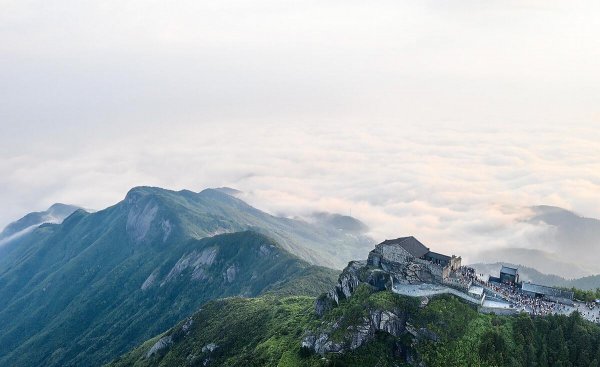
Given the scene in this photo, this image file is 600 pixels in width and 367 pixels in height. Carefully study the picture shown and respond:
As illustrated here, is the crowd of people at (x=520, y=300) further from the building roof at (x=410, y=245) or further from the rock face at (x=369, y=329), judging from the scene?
the rock face at (x=369, y=329)

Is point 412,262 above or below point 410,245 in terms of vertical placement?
below

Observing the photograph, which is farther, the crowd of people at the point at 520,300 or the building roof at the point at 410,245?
the building roof at the point at 410,245

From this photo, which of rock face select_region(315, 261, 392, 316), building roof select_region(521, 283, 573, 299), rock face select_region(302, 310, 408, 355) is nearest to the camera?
rock face select_region(302, 310, 408, 355)

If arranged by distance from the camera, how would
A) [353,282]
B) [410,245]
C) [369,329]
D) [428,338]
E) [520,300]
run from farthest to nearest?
[410,245], [353,282], [520,300], [369,329], [428,338]

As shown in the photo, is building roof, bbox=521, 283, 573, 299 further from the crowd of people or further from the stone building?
the stone building

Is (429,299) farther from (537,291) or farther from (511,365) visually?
(537,291)

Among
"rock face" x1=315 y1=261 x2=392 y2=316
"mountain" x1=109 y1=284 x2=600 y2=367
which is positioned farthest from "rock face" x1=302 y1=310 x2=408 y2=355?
"rock face" x1=315 y1=261 x2=392 y2=316

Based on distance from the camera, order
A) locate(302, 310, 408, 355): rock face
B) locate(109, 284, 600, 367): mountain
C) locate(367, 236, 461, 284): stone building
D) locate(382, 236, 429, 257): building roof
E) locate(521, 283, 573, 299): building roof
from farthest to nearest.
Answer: locate(382, 236, 429, 257): building roof < locate(367, 236, 461, 284): stone building < locate(521, 283, 573, 299): building roof < locate(302, 310, 408, 355): rock face < locate(109, 284, 600, 367): mountain

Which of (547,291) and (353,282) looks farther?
(353,282)

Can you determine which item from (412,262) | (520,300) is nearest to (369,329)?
(412,262)

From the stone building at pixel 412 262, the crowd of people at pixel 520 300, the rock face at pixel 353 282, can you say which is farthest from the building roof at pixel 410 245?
the crowd of people at pixel 520 300

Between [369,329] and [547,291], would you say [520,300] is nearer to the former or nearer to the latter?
[547,291]
